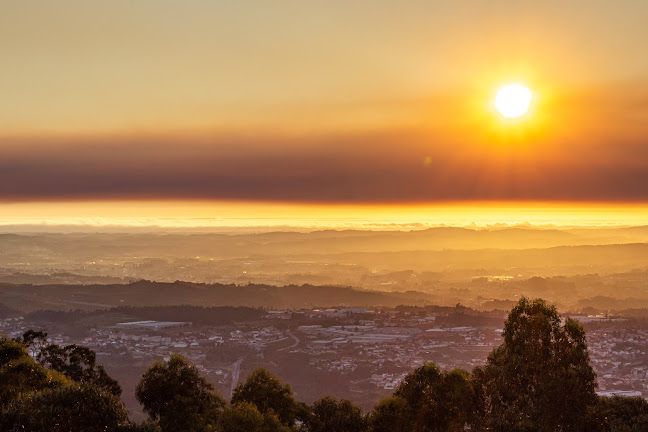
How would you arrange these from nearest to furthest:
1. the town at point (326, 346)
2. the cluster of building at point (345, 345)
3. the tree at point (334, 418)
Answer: the tree at point (334, 418)
the town at point (326, 346)
the cluster of building at point (345, 345)

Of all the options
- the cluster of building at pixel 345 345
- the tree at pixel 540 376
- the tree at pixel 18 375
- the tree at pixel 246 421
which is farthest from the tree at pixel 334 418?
the cluster of building at pixel 345 345

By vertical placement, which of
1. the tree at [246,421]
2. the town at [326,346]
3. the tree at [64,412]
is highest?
the tree at [64,412]

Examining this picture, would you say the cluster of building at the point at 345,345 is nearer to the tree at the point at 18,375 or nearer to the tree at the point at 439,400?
the tree at the point at 439,400

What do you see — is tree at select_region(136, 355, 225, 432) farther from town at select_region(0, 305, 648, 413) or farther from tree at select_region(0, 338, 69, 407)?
town at select_region(0, 305, 648, 413)

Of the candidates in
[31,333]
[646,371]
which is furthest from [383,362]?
[31,333]

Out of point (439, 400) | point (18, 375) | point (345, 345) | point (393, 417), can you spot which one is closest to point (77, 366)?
point (18, 375)

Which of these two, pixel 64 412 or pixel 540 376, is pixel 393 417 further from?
pixel 64 412
